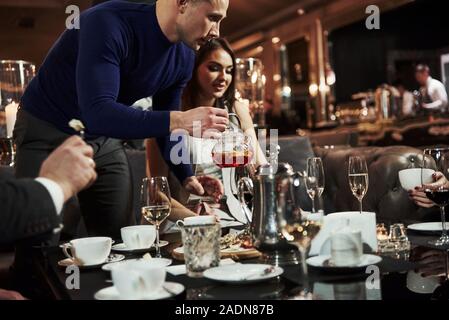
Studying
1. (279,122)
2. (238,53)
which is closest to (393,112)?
→ (279,122)

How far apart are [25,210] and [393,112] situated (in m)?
5.62

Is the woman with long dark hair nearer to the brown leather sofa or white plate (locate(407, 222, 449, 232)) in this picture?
the brown leather sofa

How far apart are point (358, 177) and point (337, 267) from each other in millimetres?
600

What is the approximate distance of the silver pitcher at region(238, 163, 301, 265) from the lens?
1065 millimetres

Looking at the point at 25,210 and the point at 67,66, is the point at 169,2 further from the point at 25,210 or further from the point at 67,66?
the point at 25,210

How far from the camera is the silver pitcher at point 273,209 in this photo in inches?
41.9

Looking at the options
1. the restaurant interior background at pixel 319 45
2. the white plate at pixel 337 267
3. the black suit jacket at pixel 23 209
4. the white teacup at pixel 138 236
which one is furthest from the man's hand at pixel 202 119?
the restaurant interior background at pixel 319 45

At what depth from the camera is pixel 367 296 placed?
2.95ft

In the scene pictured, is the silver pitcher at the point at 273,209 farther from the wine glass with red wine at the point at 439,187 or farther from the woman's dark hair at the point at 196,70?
the woman's dark hair at the point at 196,70

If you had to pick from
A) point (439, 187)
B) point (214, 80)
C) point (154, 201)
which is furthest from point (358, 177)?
point (214, 80)

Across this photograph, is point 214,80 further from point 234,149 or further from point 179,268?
point 179,268

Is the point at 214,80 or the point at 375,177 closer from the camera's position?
the point at 375,177

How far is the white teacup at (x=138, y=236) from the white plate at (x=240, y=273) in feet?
1.28

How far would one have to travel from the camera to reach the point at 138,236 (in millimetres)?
1442
